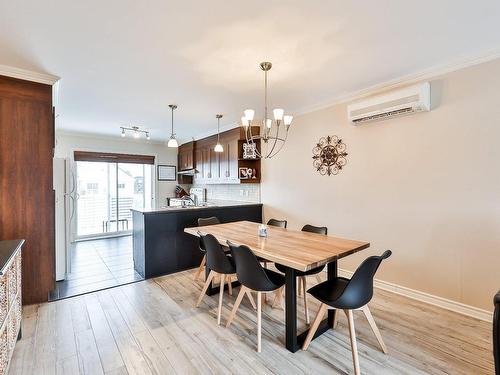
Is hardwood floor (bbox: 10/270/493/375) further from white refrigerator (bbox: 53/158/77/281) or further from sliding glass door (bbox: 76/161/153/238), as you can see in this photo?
sliding glass door (bbox: 76/161/153/238)

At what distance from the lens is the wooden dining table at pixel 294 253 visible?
6.01ft

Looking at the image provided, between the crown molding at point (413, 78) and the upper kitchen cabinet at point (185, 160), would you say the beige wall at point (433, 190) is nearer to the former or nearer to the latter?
the crown molding at point (413, 78)

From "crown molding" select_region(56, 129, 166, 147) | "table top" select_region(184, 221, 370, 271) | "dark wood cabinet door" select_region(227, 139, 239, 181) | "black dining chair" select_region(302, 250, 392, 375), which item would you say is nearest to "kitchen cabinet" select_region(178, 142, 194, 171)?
"crown molding" select_region(56, 129, 166, 147)

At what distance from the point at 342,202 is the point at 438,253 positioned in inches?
46.9

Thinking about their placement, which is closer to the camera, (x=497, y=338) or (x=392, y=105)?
(x=497, y=338)

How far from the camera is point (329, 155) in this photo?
3631 millimetres

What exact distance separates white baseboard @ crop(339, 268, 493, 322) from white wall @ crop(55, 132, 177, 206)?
17.9ft

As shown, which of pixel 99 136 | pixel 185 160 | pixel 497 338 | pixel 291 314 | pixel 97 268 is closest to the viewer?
pixel 497 338

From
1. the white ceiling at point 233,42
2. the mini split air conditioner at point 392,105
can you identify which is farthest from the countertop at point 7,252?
the mini split air conditioner at point 392,105

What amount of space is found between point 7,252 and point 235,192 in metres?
3.91

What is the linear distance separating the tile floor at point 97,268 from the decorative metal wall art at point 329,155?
3.02 m

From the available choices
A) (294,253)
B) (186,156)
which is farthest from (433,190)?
(186,156)

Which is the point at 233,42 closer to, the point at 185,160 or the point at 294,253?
the point at 294,253

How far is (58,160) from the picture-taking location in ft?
11.5
